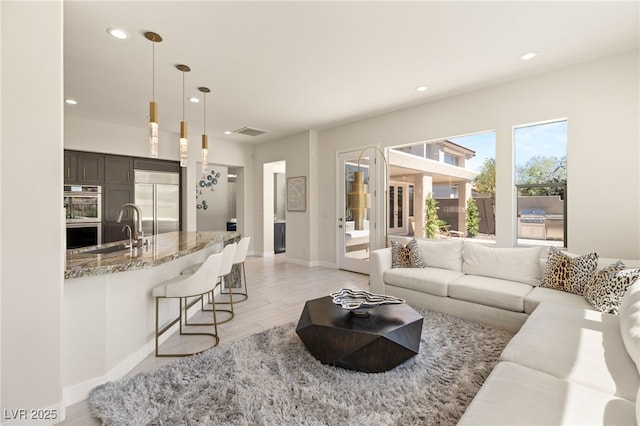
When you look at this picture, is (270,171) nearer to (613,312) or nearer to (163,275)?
(163,275)

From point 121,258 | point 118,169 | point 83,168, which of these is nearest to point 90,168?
point 83,168

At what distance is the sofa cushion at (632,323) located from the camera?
145 cm

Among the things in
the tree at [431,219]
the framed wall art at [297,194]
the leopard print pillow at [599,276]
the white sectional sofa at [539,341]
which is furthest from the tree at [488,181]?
the framed wall art at [297,194]

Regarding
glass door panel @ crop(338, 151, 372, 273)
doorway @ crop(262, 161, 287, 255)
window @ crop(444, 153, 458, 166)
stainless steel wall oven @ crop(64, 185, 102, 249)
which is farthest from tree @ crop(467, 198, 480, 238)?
stainless steel wall oven @ crop(64, 185, 102, 249)

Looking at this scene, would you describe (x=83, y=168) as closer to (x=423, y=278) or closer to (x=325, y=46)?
(x=325, y=46)

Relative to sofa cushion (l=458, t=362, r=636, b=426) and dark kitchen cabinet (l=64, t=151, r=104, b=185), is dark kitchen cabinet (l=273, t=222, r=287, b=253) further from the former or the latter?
sofa cushion (l=458, t=362, r=636, b=426)

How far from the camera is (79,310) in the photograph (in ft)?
6.33

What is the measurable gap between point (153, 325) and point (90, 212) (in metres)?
3.71

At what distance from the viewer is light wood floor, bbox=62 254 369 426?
2381mm

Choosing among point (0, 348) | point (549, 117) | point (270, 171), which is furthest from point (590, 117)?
point (270, 171)

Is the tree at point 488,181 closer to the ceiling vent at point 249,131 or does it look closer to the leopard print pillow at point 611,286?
the leopard print pillow at point 611,286

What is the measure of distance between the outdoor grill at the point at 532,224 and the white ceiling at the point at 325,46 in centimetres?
162

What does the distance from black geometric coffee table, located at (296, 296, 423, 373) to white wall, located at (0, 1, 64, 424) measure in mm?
1530

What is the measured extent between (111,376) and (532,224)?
14.5 feet
